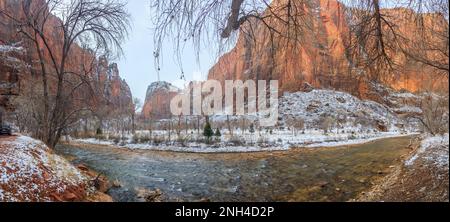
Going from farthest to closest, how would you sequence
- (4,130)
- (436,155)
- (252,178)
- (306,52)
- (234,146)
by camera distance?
(234,146) < (252,178) < (4,130) < (436,155) < (306,52)

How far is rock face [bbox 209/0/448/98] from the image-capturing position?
2.97m

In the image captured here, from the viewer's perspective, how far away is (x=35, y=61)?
955 centimetres

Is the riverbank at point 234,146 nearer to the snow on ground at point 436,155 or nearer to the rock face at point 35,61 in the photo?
the rock face at point 35,61

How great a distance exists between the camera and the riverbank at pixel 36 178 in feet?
16.3

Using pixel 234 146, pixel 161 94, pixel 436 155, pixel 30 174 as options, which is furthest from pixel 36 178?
pixel 234 146

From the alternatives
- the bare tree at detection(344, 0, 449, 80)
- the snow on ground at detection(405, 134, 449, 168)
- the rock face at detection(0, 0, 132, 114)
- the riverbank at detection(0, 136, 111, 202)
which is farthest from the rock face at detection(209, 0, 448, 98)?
the rock face at detection(0, 0, 132, 114)

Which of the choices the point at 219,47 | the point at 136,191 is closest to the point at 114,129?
the point at 136,191

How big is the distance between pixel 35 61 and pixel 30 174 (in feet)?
17.6

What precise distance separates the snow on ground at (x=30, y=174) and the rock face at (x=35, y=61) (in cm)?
253

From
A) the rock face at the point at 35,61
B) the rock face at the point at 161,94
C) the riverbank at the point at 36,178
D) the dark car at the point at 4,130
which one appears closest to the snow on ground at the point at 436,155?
the rock face at the point at 161,94

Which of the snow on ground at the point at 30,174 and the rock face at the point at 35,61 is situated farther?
the rock face at the point at 35,61

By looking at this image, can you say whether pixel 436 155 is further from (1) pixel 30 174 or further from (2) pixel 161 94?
(1) pixel 30 174

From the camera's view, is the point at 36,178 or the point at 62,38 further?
the point at 62,38

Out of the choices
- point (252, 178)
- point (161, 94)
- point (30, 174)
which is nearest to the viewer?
point (161, 94)
